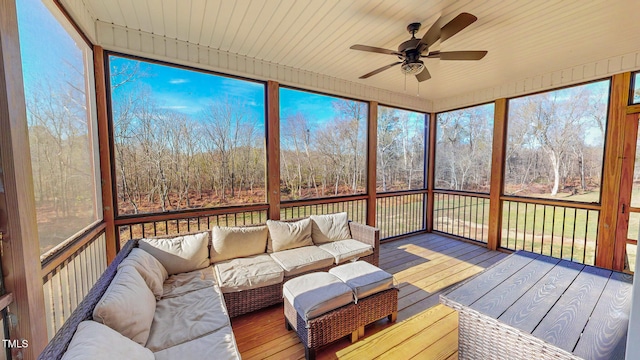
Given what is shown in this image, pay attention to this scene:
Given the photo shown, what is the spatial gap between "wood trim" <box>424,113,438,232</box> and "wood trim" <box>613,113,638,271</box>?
2.55 m

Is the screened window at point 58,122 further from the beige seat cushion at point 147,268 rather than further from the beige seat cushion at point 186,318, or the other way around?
the beige seat cushion at point 186,318

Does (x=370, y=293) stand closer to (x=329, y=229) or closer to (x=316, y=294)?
(x=316, y=294)

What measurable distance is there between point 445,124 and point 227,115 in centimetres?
430

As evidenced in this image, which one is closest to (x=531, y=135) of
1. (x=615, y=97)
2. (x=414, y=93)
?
(x=615, y=97)

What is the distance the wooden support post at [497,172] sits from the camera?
3.96m

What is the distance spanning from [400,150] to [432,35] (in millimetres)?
3031

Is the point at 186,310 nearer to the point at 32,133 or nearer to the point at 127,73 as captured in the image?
the point at 32,133

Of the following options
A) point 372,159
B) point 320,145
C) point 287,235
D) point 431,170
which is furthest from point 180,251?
point 431,170

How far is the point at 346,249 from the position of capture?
2.95 m

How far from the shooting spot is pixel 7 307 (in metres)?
1.12

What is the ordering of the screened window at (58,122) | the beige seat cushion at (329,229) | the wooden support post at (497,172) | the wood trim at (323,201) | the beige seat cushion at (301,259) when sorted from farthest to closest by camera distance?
the wooden support post at (497,172), the wood trim at (323,201), the beige seat cushion at (329,229), the beige seat cushion at (301,259), the screened window at (58,122)

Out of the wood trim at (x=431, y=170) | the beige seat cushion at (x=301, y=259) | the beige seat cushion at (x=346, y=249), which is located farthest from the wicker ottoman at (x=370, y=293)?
the wood trim at (x=431, y=170)

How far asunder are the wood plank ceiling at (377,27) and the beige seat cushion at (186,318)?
249cm

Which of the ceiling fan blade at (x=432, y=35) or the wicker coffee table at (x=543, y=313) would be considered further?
the ceiling fan blade at (x=432, y=35)
